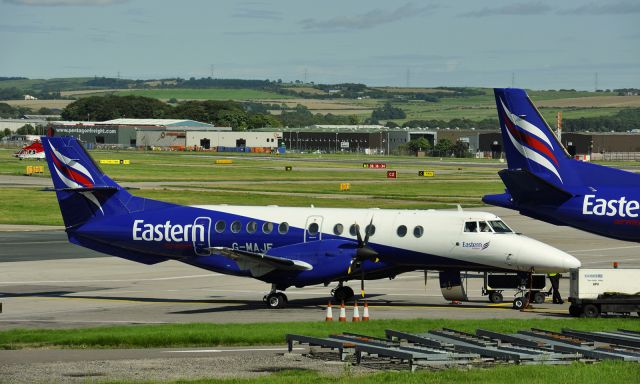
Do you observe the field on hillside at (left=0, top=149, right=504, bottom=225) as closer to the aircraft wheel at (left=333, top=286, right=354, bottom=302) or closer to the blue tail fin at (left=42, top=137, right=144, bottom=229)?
the blue tail fin at (left=42, top=137, right=144, bottom=229)

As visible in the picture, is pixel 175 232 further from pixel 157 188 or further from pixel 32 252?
pixel 157 188

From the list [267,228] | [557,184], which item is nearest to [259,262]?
[267,228]

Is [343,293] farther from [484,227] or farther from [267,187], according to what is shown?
[267,187]

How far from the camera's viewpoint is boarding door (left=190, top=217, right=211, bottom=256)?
43.4 metres

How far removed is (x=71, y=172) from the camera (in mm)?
45812

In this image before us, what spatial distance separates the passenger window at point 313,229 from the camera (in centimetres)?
4206

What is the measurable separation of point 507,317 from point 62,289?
18.9m

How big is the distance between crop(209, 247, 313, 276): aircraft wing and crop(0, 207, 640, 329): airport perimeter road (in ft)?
4.69

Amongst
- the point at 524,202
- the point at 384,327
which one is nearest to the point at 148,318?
the point at 384,327

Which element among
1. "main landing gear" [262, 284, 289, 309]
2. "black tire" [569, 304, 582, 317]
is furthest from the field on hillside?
"black tire" [569, 304, 582, 317]

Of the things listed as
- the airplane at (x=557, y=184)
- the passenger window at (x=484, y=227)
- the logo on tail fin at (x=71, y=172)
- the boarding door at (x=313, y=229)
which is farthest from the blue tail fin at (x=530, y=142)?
the logo on tail fin at (x=71, y=172)

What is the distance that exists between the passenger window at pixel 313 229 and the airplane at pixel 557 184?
9.87 metres

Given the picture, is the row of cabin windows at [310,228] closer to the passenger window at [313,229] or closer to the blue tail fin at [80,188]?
the passenger window at [313,229]

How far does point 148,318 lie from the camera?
38594 millimetres
